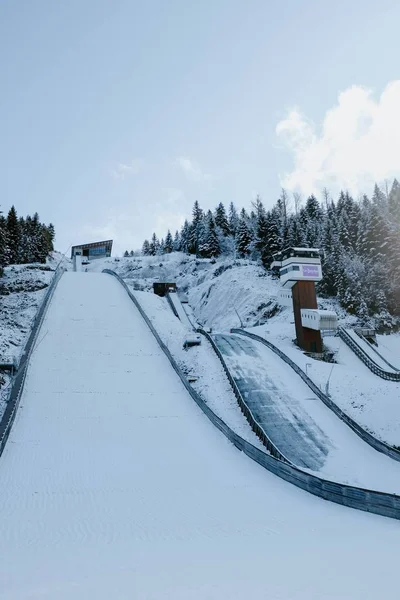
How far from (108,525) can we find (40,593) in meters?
4.21

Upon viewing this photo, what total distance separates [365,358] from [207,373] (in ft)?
48.3

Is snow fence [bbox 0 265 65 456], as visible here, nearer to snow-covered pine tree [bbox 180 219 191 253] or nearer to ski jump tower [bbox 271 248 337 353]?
ski jump tower [bbox 271 248 337 353]

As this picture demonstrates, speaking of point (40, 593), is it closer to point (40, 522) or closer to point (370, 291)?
point (40, 522)

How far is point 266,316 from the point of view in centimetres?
4806

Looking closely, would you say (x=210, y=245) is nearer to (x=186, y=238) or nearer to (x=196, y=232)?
(x=196, y=232)

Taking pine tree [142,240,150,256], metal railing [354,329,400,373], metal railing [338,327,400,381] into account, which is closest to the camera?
metal railing [338,327,400,381]

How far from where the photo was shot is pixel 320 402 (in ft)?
78.4

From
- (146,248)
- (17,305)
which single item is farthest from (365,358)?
(146,248)

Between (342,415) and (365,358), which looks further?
(365,358)

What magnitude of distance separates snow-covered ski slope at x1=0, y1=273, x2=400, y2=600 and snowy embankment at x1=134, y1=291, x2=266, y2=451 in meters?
1.64

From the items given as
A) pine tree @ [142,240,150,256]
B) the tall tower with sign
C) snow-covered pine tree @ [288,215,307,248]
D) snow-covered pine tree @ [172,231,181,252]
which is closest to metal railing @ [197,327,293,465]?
the tall tower with sign

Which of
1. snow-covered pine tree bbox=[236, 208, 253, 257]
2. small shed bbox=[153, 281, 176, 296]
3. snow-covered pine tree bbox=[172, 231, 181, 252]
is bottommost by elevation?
small shed bbox=[153, 281, 176, 296]

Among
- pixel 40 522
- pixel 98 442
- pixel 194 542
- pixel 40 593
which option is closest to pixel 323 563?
pixel 194 542

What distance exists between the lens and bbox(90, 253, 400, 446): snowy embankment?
23406 mm
